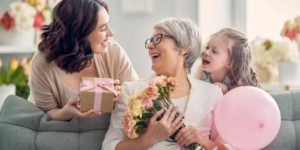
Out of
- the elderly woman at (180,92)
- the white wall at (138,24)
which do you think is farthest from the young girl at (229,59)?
the white wall at (138,24)

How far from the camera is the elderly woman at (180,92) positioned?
2.05 m

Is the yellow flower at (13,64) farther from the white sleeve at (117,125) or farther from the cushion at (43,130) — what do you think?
the white sleeve at (117,125)

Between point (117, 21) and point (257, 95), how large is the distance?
4.83 ft

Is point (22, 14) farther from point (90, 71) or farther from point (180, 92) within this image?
point (180, 92)

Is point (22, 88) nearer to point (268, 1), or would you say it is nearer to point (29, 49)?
point (29, 49)

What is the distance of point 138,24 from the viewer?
10.8 feet

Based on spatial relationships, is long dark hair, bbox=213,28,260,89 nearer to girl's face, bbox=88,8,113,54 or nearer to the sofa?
the sofa

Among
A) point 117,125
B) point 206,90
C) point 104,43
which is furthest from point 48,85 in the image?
point 206,90

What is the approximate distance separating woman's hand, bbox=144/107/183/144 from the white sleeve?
5.4 inches

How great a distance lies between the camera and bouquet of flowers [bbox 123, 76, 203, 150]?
195 centimetres

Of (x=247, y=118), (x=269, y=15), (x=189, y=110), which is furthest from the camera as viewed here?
(x=269, y=15)

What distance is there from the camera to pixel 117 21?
10.8ft

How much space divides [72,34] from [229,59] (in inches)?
26.4

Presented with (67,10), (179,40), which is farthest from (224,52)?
(67,10)
